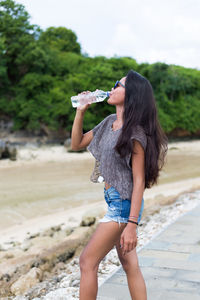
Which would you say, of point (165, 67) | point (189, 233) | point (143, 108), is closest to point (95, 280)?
point (143, 108)

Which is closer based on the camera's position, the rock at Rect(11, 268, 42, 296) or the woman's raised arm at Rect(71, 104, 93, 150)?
the woman's raised arm at Rect(71, 104, 93, 150)

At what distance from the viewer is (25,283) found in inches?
160

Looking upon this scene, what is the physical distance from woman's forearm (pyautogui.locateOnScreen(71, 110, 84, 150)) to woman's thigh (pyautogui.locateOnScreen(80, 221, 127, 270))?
57 centimetres

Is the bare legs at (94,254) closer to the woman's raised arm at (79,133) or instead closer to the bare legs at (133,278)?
the bare legs at (133,278)

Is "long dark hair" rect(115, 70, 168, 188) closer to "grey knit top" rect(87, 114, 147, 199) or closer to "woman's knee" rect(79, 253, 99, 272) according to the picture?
"grey knit top" rect(87, 114, 147, 199)

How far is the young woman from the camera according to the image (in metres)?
2.04

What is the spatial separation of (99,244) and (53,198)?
9552 mm

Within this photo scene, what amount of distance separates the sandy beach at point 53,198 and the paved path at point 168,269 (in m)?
0.47

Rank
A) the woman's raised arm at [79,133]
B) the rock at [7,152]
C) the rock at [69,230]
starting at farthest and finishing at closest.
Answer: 1. the rock at [7,152]
2. the rock at [69,230]
3. the woman's raised arm at [79,133]

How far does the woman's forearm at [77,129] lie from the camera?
7.59 feet

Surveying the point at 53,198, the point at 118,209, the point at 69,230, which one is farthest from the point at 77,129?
the point at 53,198

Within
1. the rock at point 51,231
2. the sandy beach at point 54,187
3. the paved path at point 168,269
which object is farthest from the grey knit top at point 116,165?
the sandy beach at point 54,187

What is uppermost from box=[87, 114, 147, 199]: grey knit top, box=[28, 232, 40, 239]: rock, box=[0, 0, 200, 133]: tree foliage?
box=[0, 0, 200, 133]: tree foliage

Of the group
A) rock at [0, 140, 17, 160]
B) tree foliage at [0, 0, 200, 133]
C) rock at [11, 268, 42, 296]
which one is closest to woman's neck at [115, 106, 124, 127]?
rock at [11, 268, 42, 296]
